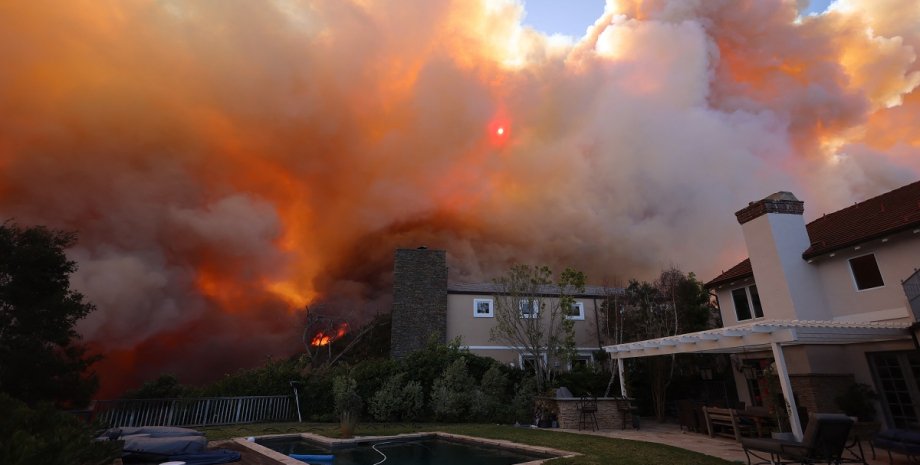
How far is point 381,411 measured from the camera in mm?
17391

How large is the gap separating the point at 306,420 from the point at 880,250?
70.7ft

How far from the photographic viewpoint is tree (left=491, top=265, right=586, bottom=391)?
21.9 m

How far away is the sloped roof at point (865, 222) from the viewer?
12.4m

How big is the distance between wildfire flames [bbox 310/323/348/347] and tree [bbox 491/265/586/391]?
42.4 feet

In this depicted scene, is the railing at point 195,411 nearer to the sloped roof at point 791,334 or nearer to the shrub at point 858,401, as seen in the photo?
the sloped roof at point 791,334

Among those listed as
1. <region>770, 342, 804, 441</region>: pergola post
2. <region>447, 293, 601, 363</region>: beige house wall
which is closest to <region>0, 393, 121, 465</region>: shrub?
<region>770, 342, 804, 441</region>: pergola post

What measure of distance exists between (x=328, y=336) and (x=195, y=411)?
1555 centimetres

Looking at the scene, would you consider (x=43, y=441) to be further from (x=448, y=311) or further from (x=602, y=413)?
(x=448, y=311)

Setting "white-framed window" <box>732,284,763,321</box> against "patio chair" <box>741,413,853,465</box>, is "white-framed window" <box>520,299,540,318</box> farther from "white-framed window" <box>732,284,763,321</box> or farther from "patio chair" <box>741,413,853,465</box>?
"patio chair" <box>741,413,853,465</box>

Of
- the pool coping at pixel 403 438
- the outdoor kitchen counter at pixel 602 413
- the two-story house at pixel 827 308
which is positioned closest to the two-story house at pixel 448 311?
the outdoor kitchen counter at pixel 602 413

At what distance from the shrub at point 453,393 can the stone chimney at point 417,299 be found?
7127mm

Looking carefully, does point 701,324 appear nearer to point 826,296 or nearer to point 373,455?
point 826,296

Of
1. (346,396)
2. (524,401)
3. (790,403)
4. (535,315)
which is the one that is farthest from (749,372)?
(346,396)

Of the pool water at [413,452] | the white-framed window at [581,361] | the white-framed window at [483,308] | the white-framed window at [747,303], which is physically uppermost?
the white-framed window at [483,308]
